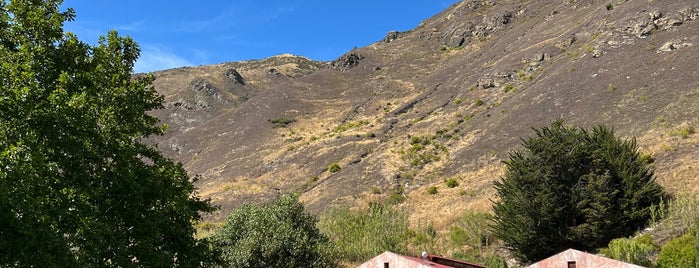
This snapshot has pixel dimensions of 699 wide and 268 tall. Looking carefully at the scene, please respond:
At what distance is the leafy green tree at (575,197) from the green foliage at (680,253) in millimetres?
4508

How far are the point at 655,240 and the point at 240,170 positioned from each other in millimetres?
57341

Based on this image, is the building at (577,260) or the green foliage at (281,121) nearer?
the building at (577,260)

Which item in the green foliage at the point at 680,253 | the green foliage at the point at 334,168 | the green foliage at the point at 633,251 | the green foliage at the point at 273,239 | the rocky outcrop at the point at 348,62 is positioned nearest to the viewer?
the green foliage at the point at 680,253

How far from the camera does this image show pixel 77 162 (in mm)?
14766

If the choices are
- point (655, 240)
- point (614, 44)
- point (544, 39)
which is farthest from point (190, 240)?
point (544, 39)

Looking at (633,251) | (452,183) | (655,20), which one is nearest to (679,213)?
(633,251)

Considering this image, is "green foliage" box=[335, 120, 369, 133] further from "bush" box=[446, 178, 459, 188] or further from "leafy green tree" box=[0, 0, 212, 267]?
"leafy green tree" box=[0, 0, 212, 267]

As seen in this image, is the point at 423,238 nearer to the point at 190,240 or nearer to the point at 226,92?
the point at 190,240

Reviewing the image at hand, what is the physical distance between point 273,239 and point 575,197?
49.2ft

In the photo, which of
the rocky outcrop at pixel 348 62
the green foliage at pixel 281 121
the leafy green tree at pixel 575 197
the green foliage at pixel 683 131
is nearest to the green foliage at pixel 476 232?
the leafy green tree at pixel 575 197

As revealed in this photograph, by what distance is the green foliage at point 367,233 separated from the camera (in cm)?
3412

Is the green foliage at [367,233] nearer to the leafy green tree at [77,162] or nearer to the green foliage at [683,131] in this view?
the leafy green tree at [77,162]

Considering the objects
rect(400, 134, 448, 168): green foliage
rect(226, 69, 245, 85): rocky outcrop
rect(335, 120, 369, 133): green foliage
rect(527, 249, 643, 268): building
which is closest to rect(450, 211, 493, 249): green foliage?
rect(527, 249, 643, 268): building

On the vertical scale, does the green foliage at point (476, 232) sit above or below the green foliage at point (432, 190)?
below
